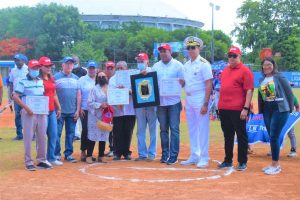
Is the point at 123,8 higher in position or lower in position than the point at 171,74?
higher

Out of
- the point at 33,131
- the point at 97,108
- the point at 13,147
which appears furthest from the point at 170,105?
the point at 13,147

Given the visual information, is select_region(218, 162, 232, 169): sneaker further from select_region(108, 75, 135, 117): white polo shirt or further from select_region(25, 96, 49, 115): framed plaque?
select_region(25, 96, 49, 115): framed plaque

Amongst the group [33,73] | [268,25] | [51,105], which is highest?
[268,25]

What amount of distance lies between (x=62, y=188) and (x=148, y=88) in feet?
9.65

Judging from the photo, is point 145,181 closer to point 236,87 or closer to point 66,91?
point 236,87

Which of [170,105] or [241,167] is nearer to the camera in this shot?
[241,167]

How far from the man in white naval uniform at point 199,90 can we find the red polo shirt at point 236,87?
0.39m

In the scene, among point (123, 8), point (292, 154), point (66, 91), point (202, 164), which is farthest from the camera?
point (123, 8)

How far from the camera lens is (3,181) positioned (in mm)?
7609

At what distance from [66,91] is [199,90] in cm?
252

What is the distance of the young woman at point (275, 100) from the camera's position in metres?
8.13

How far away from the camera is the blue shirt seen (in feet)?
30.6

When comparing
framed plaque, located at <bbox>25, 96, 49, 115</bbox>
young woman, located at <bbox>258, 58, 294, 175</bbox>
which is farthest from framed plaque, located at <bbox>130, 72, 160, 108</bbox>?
young woman, located at <bbox>258, 58, 294, 175</bbox>

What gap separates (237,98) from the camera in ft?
27.4
